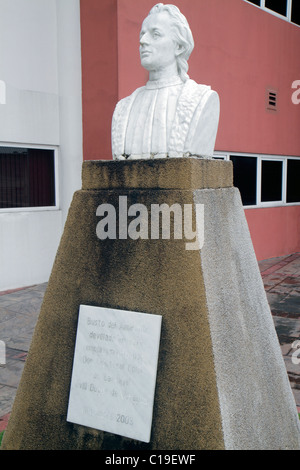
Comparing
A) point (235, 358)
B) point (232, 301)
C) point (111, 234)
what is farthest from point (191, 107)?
point (235, 358)

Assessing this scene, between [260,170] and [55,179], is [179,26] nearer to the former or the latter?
[55,179]

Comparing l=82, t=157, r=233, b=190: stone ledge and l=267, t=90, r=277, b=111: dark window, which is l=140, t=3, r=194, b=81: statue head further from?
l=267, t=90, r=277, b=111: dark window

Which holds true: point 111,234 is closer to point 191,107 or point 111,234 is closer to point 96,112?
point 191,107

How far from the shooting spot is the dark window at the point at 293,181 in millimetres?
9961

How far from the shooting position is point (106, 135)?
6551mm

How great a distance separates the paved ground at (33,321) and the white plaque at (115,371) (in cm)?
119

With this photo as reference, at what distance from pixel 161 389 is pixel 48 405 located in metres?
0.69

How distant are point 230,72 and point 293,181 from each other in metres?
3.22

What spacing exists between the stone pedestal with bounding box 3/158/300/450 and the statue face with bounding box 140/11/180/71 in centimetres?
66

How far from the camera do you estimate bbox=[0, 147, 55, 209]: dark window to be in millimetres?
6750

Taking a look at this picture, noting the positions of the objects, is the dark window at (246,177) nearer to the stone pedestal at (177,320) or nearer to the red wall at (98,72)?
the red wall at (98,72)

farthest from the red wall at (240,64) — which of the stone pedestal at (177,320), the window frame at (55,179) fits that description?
the stone pedestal at (177,320)

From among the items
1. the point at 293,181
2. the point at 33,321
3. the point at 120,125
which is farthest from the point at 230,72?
the point at 120,125

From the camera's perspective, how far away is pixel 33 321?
5484mm
